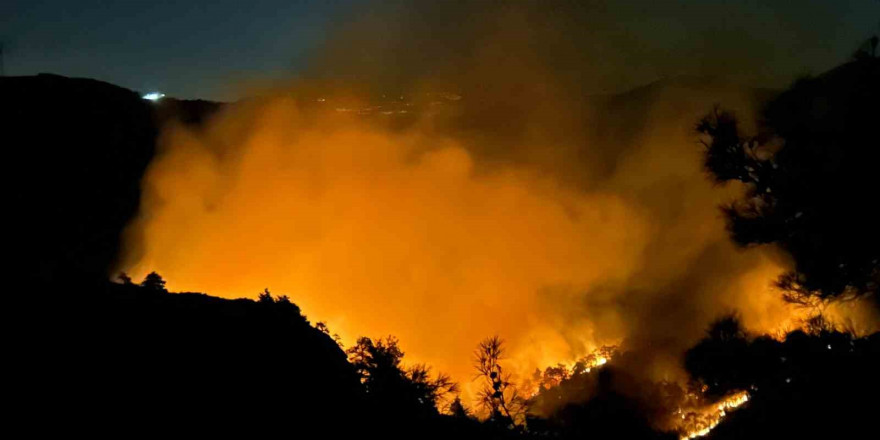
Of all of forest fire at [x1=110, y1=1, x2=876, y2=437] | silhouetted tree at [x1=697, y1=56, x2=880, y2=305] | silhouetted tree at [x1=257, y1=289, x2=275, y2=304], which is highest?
forest fire at [x1=110, y1=1, x2=876, y2=437]

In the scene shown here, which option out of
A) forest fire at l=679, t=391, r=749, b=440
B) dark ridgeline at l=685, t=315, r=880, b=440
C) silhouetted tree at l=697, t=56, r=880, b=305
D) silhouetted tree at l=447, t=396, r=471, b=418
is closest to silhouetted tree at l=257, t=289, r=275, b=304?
silhouetted tree at l=447, t=396, r=471, b=418

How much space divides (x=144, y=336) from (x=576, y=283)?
136 feet

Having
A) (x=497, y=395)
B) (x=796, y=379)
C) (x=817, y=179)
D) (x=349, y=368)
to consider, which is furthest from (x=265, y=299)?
(x=817, y=179)

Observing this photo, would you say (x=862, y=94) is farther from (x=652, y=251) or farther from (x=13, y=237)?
(x=13, y=237)

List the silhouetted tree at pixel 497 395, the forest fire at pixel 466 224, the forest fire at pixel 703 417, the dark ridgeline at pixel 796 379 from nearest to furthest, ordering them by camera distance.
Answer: the dark ridgeline at pixel 796 379 → the silhouetted tree at pixel 497 395 → the forest fire at pixel 703 417 → the forest fire at pixel 466 224

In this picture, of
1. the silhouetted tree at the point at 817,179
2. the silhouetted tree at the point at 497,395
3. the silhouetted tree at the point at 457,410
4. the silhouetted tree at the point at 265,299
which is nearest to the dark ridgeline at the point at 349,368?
the silhouetted tree at the point at 817,179

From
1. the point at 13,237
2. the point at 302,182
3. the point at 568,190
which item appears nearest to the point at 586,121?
the point at 568,190

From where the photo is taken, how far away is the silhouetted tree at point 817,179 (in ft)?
41.7

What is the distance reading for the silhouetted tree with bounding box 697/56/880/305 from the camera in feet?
Answer: 41.7

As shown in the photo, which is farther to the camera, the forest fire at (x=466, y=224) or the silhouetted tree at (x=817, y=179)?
the forest fire at (x=466, y=224)

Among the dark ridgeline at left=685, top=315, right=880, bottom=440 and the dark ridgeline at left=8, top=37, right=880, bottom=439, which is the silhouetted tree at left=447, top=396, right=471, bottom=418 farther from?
the dark ridgeline at left=685, top=315, right=880, bottom=440

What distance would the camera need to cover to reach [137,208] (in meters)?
48.7

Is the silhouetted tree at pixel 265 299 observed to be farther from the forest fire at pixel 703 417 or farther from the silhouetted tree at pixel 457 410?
the forest fire at pixel 703 417

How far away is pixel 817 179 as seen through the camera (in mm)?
13164
